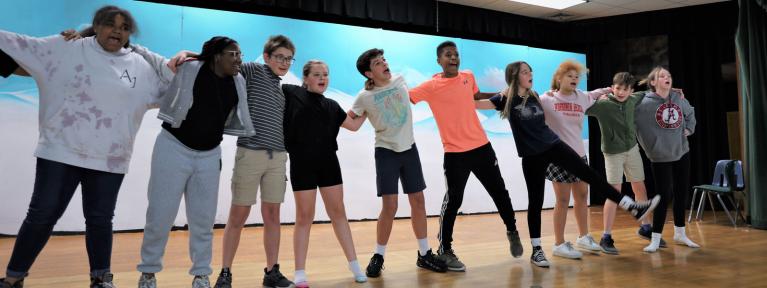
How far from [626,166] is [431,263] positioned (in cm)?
173

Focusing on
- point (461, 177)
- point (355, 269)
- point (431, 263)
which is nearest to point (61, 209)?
point (355, 269)

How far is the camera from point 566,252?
10.3 feet

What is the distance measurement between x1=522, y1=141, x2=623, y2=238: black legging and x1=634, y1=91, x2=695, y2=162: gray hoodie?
3.17ft

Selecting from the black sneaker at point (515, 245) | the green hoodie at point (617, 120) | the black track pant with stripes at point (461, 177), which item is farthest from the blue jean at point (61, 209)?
the green hoodie at point (617, 120)

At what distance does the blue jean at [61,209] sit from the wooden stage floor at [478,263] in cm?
47

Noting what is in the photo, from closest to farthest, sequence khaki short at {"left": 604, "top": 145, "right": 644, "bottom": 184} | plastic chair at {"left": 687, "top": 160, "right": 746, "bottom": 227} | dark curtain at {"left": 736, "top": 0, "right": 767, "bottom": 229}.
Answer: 1. khaki short at {"left": 604, "top": 145, "right": 644, "bottom": 184}
2. dark curtain at {"left": 736, "top": 0, "right": 767, "bottom": 229}
3. plastic chair at {"left": 687, "top": 160, "right": 746, "bottom": 227}

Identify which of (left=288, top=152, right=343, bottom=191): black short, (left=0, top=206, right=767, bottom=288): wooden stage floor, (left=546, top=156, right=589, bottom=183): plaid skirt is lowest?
(left=0, top=206, right=767, bottom=288): wooden stage floor

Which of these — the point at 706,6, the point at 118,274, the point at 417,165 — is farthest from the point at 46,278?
the point at 706,6

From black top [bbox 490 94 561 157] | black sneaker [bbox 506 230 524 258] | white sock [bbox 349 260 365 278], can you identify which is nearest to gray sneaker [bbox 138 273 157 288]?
white sock [bbox 349 260 365 278]

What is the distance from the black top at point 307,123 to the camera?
7.91 feet

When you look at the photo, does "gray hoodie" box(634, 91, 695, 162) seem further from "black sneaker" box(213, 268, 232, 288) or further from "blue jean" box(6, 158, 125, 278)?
"blue jean" box(6, 158, 125, 278)

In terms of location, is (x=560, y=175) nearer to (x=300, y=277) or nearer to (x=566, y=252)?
(x=566, y=252)

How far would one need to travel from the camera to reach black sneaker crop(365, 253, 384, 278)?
268 cm

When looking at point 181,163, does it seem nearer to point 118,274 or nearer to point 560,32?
point 118,274
